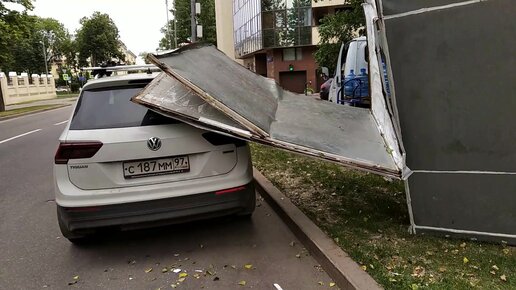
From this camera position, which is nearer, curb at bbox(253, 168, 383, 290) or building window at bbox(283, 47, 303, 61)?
curb at bbox(253, 168, 383, 290)

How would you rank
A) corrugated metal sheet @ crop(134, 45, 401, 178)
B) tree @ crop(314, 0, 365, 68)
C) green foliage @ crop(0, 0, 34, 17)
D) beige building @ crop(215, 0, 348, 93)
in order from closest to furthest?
corrugated metal sheet @ crop(134, 45, 401, 178)
tree @ crop(314, 0, 365, 68)
green foliage @ crop(0, 0, 34, 17)
beige building @ crop(215, 0, 348, 93)

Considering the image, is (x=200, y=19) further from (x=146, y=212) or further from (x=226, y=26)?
(x=146, y=212)

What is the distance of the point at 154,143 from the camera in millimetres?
4105

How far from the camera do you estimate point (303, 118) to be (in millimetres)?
4691

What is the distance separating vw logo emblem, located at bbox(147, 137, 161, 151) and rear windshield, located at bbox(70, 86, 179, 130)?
0.60 feet

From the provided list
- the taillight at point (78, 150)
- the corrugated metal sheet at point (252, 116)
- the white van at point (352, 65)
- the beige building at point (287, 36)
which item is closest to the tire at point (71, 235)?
the taillight at point (78, 150)

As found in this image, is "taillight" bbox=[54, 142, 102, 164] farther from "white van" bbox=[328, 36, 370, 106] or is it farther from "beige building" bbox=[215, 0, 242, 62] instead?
"beige building" bbox=[215, 0, 242, 62]

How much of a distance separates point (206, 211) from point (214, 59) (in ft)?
6.05

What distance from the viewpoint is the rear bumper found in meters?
4.10

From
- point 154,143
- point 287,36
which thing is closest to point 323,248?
point 154,143

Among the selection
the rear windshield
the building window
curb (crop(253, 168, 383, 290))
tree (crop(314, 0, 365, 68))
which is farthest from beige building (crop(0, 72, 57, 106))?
curb (crop(253, 168, 383, 290))

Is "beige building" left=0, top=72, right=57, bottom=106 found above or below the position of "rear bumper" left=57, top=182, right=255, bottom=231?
above

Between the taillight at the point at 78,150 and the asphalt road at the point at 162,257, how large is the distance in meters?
1.04

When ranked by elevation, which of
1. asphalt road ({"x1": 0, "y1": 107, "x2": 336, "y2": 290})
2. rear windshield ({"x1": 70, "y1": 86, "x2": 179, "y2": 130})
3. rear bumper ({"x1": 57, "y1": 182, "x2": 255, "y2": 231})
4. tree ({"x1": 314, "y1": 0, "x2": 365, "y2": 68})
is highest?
tree ({"x1": 314, "y1": 0, "x2": 365, "y2": 68})
